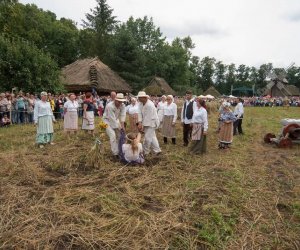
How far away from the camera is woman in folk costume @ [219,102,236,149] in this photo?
404 inches

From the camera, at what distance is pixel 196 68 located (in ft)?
292

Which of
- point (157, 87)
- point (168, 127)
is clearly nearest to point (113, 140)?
point (168, 127)

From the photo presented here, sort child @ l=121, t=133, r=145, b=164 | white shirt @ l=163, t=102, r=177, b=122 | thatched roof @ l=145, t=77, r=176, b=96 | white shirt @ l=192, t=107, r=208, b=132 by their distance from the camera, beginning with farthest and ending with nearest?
thatched roof @ l=145, t=77, r=176, b=96 < white shirt @ l=163, t=102, r=177, b=122 < white shirt @ l=192, t=107, r=208, b=132 < child @ l=121, t=133, r=145, b=164

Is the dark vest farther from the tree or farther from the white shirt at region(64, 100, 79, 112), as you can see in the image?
the tree

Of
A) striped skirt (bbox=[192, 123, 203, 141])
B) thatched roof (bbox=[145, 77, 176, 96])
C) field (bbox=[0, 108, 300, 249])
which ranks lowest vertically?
field (bbox=[0, 108, 300, 249])

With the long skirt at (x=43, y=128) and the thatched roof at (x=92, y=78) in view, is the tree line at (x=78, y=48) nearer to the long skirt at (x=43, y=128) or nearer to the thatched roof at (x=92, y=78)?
the thatched roof at (x=92, y=78)

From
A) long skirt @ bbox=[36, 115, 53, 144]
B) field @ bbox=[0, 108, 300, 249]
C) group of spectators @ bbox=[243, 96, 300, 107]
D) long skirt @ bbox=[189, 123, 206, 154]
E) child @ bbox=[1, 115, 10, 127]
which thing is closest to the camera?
field @ bbox=[0, 108, 300, 249]

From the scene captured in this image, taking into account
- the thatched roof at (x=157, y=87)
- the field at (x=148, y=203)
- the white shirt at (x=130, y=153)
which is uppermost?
the thatched roof at (x=157, y=87)

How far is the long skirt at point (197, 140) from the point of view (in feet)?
30.6

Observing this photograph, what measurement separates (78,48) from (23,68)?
993 inches

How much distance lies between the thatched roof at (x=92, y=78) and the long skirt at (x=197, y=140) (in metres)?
20.2

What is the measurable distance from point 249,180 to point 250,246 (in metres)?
2.79

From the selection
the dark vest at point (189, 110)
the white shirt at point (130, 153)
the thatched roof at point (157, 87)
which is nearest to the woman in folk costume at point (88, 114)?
the dark vest at point (189, 110)

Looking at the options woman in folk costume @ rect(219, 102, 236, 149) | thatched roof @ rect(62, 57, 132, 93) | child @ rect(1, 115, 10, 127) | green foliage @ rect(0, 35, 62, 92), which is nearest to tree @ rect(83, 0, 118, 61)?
thatched roof @ rect(62, 57, 132, 93)
